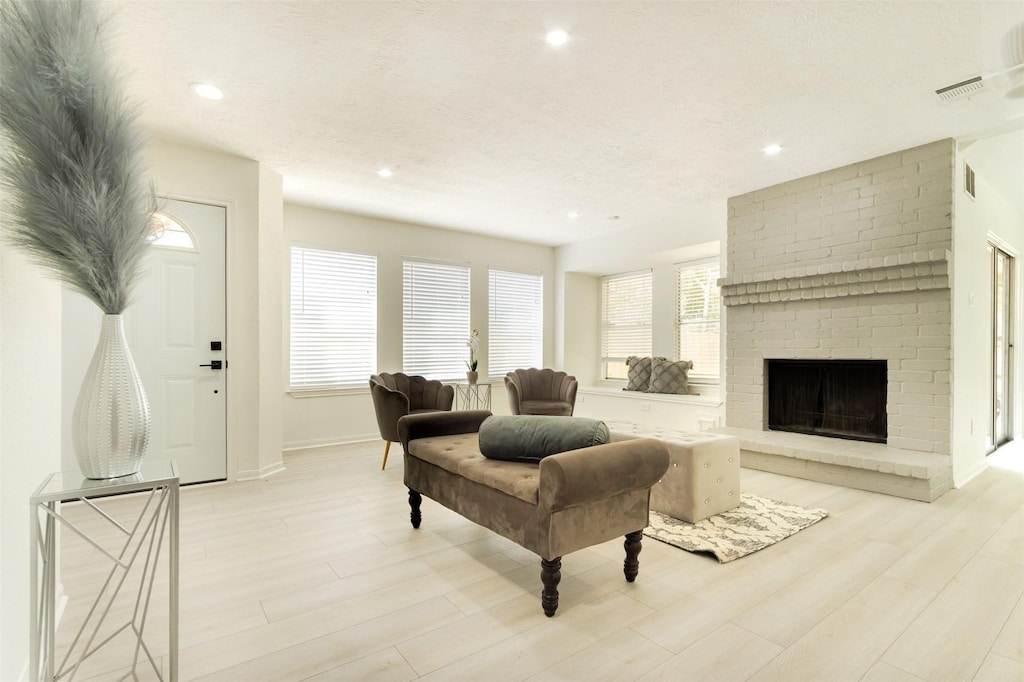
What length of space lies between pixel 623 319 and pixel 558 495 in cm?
574

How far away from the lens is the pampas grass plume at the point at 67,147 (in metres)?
1.16

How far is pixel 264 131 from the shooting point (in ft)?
11.4

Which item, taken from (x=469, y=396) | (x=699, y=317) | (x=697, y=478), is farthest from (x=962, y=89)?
(x=469, y=396)

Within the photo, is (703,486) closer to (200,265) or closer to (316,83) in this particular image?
(316,83)

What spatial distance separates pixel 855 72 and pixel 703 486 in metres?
2.56

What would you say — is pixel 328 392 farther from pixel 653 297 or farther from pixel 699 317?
pixel 699 317

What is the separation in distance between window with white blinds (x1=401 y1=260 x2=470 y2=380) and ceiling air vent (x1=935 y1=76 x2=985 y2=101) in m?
4.92

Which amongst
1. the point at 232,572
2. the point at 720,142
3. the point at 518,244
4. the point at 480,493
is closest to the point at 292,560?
the point at 232,572

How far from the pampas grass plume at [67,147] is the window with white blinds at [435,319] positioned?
457 centimetres

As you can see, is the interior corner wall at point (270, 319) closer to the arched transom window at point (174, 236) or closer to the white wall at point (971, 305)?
the arched transom window at point (174, 236)

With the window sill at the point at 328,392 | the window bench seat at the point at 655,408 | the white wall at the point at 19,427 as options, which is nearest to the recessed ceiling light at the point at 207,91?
the white wall at the point at 19,427

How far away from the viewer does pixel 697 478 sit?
2.96 m

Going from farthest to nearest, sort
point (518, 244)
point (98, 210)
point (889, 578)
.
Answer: point (518, 244), point (889, 578), point (98, 210)

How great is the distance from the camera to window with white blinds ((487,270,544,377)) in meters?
6.86
